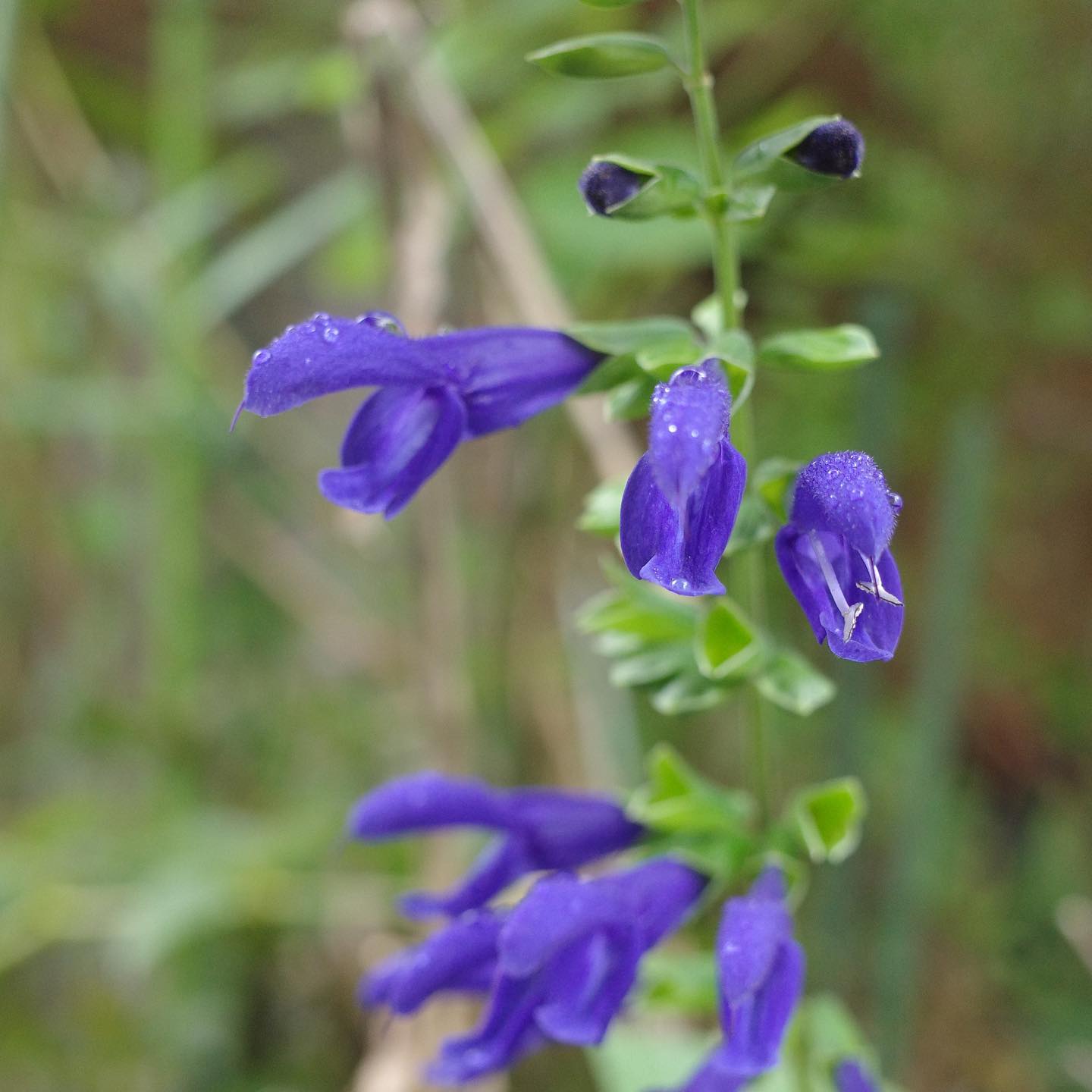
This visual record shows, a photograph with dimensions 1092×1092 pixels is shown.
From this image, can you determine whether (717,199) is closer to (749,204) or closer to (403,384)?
(749,204)

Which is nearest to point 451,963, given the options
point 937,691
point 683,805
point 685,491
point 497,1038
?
point 497,1038

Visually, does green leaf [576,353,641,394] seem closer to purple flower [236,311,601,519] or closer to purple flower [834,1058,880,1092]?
purple flower [236,311,601,519]

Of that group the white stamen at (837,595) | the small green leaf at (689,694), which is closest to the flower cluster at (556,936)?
the small green leaf at (689,694)

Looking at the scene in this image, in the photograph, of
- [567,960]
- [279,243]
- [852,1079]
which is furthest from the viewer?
[279,243]

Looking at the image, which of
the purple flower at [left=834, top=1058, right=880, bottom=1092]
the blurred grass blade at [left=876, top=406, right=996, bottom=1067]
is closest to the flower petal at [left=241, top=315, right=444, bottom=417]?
the purple flower at [left=834, top=1058, right=880, bottom=1092]

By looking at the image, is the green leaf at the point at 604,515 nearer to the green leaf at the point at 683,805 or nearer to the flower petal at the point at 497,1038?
the green leaf at the point at 683,805

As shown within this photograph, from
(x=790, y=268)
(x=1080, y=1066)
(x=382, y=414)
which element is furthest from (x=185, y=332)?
(x=1080, y=1066)
